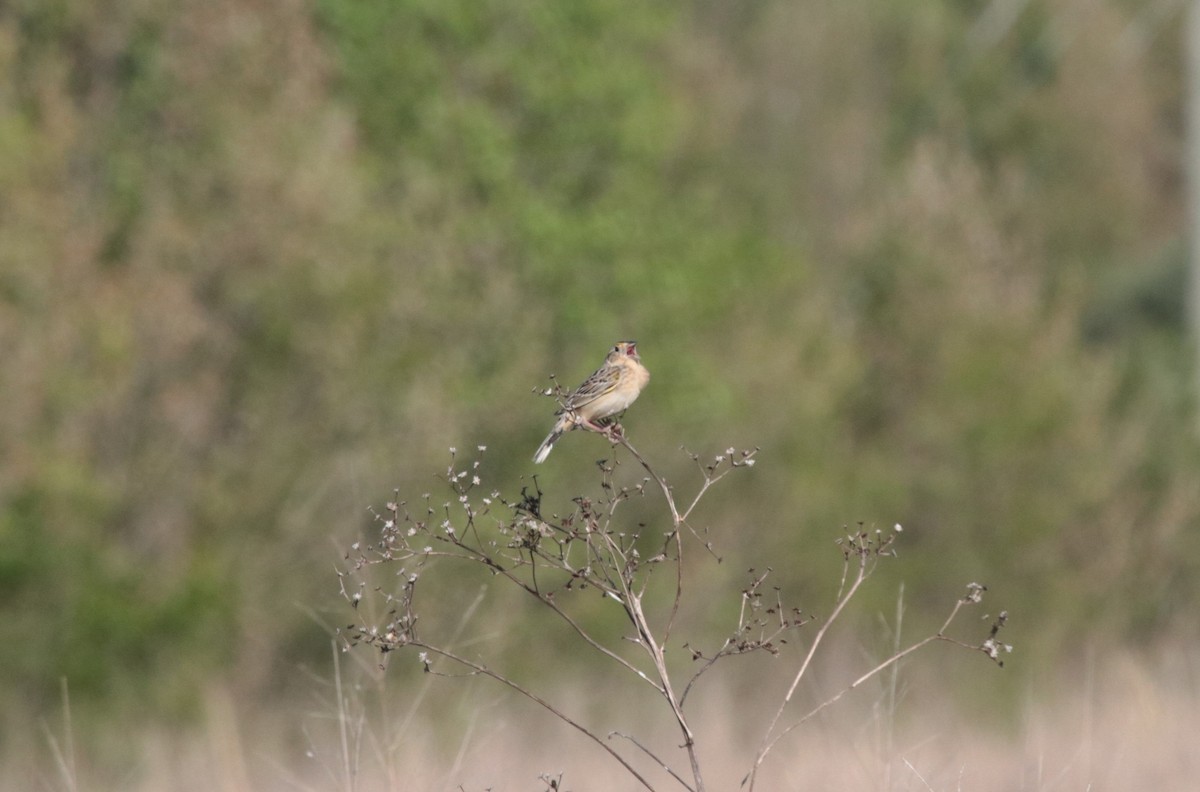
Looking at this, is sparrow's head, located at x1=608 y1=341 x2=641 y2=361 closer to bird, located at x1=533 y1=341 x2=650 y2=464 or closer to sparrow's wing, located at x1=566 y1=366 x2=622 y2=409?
bird, located at x1=533 y1=341 x2=650 y2=464

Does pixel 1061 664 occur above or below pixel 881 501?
below

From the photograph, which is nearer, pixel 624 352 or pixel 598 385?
pixel 598 385

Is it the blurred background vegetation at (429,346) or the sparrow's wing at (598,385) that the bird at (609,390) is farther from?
the blurred background vegetation at (429,346)

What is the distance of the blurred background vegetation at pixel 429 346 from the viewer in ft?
64.7

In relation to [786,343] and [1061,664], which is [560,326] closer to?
[786,343]

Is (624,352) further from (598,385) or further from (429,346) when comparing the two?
(429,346)

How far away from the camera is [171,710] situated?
18.9 m

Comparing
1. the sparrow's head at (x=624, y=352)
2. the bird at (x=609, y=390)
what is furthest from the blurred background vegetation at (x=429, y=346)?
the bird at (x=609, y=390)

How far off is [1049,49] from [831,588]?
30338mm

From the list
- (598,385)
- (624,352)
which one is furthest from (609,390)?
(624,352)

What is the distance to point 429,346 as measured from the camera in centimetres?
2248

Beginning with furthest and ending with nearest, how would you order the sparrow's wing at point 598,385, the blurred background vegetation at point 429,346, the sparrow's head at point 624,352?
1. the blurred background vegetation at point 429,346
2. the sparrow's head at point 624,352
3. the sparrow's wing at point 598,385

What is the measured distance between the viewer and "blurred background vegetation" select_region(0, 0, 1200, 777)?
19734mm

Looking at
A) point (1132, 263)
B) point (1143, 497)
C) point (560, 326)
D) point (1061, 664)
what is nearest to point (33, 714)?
point (560, 326)
